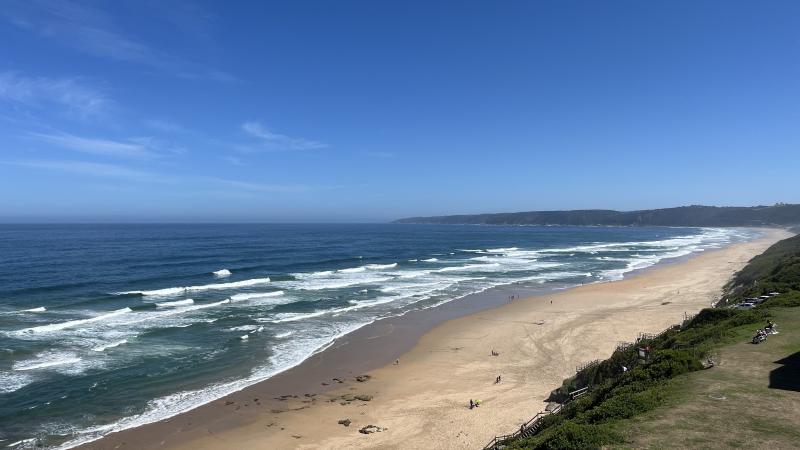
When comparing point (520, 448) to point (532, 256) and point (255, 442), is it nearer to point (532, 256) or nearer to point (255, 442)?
point (255, 442)

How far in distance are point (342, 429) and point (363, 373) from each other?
6166 mm

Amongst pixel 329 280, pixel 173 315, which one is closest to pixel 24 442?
pixel 173 315

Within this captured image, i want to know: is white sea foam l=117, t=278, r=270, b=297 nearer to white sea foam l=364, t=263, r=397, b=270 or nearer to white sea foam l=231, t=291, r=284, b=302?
white sea foam l=231, t=291, r=284, b=302

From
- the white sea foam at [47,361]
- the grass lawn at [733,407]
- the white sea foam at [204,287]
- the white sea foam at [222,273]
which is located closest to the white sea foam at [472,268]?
the white sea foam at [204,287]

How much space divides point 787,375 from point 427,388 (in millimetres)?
13474

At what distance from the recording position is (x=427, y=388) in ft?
72.3

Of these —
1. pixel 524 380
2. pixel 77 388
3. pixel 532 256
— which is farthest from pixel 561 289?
pixel 77 388

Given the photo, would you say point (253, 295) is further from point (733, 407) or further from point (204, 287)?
point (733, 407)

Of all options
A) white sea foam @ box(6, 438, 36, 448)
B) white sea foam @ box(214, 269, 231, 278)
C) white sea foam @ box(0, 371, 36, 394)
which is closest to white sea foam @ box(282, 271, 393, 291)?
white sea foam @ box(214, 269, 231, 278)

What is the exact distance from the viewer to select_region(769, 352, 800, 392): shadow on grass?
12252mm

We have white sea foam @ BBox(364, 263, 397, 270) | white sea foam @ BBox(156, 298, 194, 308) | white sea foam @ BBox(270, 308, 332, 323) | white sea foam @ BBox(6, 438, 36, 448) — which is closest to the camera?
white sea foam @ BBox(6, 438, 36, 448)

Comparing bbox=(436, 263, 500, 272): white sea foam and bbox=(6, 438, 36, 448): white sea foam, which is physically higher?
bbox=(436, 263, 500, 272): white sea foam

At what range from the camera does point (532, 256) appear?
80750 mm

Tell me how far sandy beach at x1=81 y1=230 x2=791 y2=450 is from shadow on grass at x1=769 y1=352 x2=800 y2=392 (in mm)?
8243
